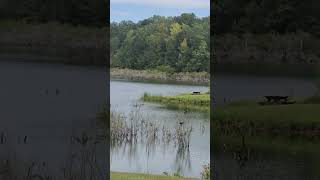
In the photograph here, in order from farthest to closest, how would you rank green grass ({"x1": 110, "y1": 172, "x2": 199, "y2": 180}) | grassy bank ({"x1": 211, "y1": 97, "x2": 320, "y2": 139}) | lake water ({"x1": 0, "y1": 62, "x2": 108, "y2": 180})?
green grass ({"x1": 110, "y1": 172, "x2": 199, "y2": 180})
grassy bank ({"x1": 211, "y1": 97, "x2": 320, "y2": 139})
lake water ({"x1": 0, "y1": 62, "x2": 108, "y2": 180})

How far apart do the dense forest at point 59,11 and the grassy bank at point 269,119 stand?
0.88 m

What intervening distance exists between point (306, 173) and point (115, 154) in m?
1.37

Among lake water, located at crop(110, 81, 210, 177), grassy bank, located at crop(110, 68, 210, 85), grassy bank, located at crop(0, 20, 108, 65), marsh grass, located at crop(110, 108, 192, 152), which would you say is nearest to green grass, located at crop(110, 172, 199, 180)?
lake water, located at crop(110, 81, 210, 177)

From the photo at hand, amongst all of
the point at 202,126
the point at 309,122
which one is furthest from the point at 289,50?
the point at 202,126

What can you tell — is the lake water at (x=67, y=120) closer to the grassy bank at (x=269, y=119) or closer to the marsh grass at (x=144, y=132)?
the grassy bank at (x=269, y=119)

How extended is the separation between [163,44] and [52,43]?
1.23 metres

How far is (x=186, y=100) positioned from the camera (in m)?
3.50

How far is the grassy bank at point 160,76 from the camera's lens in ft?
10.9

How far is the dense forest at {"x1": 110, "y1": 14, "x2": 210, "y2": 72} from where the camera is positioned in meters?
3.35

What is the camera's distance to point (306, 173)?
2.52 meters

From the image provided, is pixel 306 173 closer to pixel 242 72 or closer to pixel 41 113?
pixel 242 72

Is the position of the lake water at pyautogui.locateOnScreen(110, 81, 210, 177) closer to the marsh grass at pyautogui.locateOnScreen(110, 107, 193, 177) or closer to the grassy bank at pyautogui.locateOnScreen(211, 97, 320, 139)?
the marsh grass at pyautogui.locateOnScreen(110, 107, 193, 177)

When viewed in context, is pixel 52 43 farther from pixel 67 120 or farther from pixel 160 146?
pixel 160 146

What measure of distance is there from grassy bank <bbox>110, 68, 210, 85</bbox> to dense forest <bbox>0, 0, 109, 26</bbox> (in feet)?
2.72
